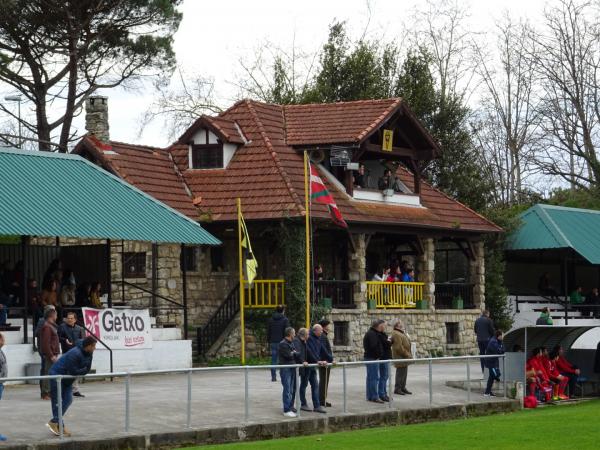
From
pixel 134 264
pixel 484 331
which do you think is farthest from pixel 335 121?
pixel 484 331

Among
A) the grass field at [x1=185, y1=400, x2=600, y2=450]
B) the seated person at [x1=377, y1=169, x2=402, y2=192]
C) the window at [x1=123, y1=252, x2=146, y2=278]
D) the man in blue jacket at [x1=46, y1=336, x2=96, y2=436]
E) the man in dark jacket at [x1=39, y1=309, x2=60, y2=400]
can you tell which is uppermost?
the seated person at [x1=377, y1=169, x2=402, y2=192]

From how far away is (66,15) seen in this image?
4641cm

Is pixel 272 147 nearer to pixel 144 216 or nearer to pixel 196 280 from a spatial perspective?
pixel 196 280

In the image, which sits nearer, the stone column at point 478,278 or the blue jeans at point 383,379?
the blue jeans at point 383,379

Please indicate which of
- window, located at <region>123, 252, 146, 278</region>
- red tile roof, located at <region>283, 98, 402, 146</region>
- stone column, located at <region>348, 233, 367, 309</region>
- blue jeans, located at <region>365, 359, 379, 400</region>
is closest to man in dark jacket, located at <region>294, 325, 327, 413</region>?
blue jeans, located at <region>365, 359, 379, 400</region>

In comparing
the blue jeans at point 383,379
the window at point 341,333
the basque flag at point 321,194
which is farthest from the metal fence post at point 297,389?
the window at point 341,333

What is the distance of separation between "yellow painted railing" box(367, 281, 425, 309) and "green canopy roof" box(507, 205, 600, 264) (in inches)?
301

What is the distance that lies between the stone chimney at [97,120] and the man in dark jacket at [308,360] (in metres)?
16.4

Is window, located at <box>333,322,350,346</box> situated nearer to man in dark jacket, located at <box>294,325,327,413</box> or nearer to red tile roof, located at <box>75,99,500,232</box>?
red tile roof, located at <box>75,99,500,232</box>

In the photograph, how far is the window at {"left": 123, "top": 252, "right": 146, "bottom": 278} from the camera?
3800 cm

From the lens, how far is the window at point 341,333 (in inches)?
1535

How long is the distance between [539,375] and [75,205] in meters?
11.2

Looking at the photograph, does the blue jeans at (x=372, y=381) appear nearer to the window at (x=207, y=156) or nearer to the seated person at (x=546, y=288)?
the window at (x=207, y=156)

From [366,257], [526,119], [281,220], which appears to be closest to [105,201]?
[281,220]
